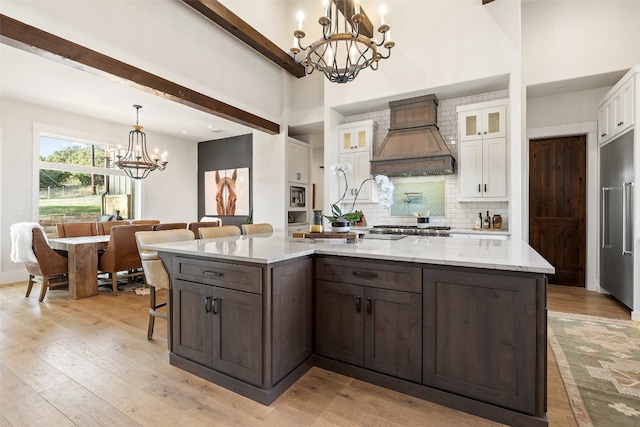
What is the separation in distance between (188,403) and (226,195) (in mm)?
6294

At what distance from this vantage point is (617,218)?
3775 mm

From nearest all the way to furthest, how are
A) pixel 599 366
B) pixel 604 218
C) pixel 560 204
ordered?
1. pixel 599 366
2. pixel 604 218
3. pixel 560 204

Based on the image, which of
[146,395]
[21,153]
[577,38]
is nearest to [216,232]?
[146,395]

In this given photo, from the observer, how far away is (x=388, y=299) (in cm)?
194

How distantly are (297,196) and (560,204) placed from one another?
14.9ft

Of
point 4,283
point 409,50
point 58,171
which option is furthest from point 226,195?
point 409,50

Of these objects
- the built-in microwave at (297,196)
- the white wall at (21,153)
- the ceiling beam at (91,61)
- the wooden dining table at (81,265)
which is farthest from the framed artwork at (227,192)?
the wooden dining table at (81,265)

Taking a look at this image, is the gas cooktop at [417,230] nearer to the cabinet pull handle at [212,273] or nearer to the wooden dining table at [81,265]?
the cabinet pull handle at [212,273]

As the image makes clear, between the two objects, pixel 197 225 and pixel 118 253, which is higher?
pixel 197 225

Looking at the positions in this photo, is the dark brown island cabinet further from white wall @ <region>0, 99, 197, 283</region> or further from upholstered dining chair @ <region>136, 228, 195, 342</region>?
white wall @ <region>0, 99, 197, 283</region>

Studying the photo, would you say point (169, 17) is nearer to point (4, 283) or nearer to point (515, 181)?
point (515, 181)

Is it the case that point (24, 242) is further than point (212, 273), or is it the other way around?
point (24, 242)

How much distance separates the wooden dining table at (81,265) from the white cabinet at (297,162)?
331 centimetres

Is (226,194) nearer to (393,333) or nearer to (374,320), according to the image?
(374,320)
